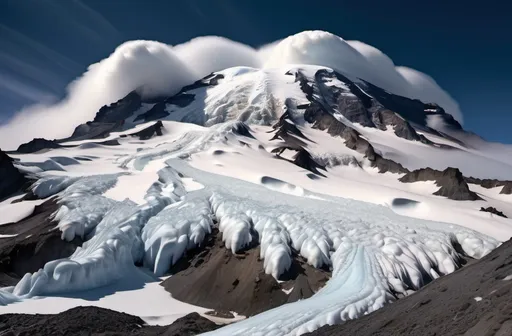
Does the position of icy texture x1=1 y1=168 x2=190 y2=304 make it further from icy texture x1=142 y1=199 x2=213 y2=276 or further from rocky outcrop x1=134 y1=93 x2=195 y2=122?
rocky outcrop x1=134 y1=93 x2=195 y2=122

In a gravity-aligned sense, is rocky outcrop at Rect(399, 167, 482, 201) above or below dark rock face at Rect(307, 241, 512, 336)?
above

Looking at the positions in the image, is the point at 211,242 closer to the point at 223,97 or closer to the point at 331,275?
the point at 331,275

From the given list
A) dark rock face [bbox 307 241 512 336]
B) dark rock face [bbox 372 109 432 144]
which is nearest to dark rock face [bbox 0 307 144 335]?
dark rock face [bbox 307 241 512 336]

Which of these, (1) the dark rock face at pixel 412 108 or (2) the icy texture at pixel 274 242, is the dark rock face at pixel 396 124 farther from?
(2) the icy texture at pixel 274 242

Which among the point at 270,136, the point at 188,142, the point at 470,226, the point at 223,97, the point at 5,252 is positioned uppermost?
the point at 223,97

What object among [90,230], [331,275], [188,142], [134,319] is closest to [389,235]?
[331,275]

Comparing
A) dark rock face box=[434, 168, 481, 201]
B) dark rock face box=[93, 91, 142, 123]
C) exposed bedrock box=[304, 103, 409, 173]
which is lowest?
dark rock face box=[434, 168, 481, 201]

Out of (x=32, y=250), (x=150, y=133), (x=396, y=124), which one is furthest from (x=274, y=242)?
(x=396, y=124)
